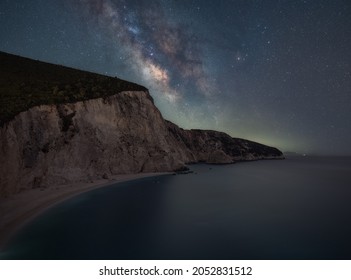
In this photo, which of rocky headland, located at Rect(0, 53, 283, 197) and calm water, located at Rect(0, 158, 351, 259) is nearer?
calm water, located at Rect(0, 158, 351, 259)

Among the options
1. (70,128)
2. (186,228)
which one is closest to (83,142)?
(70,128)

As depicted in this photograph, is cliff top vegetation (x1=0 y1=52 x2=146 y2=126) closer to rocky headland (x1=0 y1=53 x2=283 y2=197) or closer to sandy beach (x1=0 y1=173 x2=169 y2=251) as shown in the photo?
rocky headland (x1=0 y1=53 x2=283 y2=197)

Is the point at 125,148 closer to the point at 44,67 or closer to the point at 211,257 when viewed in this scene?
the point at 44,67

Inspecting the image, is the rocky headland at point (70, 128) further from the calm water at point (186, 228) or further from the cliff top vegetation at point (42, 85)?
the calm water at point (186, 228)

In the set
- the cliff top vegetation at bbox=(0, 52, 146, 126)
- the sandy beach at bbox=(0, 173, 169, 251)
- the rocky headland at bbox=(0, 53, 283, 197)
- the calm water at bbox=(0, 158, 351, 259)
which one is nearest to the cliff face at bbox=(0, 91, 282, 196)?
the rocky headland at bbox=(0, 53, 283, 197)

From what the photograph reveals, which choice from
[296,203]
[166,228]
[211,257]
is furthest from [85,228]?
[296,203]

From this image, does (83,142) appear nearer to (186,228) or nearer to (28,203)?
(28,203)
